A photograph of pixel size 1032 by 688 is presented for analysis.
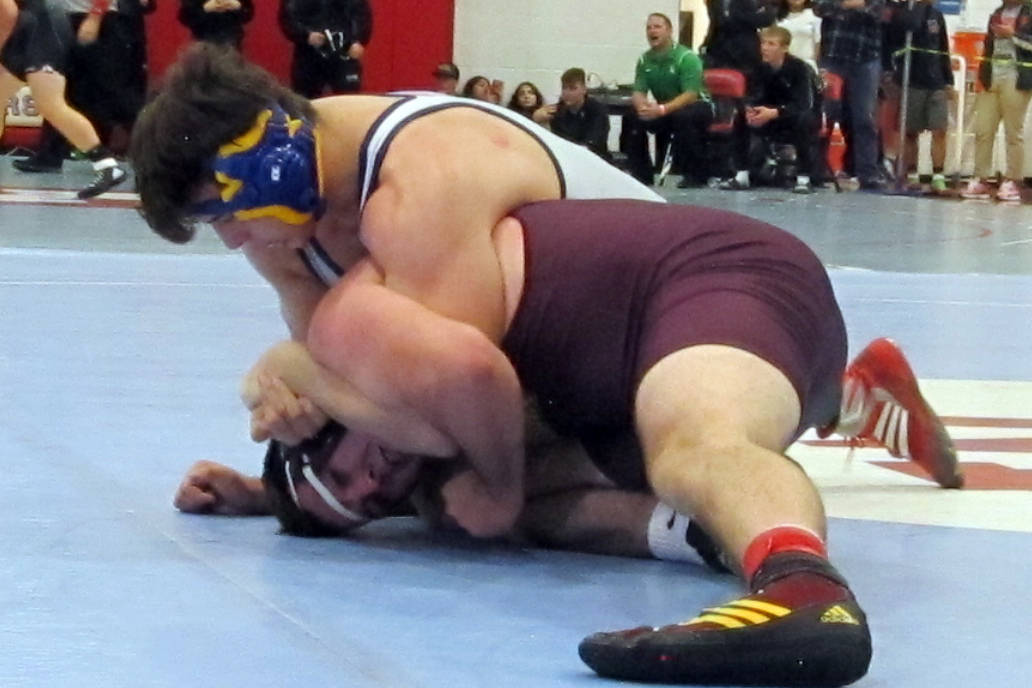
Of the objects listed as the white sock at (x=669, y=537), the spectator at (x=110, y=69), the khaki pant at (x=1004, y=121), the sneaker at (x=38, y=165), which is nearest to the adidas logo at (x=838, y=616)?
the white sock at (x=669, y=537)

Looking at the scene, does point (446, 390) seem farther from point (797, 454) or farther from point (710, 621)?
point (797, 454)

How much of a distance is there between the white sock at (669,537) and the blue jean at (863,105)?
35.4 feet

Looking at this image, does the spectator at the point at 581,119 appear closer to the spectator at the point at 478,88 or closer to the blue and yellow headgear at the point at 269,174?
the spectator at the point at 478,88

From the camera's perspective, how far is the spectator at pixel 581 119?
1331cm

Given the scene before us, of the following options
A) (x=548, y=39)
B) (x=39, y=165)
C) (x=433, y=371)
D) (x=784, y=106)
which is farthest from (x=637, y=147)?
(x=433, y=371)

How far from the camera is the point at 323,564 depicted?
2551mm

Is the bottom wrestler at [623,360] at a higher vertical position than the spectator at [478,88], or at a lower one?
higher

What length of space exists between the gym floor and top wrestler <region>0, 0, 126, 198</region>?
14.8ft

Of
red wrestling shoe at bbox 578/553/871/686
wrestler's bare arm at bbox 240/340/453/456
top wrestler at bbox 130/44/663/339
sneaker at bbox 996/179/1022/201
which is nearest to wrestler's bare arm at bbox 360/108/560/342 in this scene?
top wrestler at bbox 130/44/663/339

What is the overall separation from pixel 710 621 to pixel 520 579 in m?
0.59

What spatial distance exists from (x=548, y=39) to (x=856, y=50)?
299 centimetres

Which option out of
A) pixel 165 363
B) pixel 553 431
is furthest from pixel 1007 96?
pixel 553 431

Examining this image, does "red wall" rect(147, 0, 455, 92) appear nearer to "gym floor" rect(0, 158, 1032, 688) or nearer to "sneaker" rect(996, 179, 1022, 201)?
"sneaker" rect(996, 179, 1022, 201)

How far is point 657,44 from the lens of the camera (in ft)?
44.0
